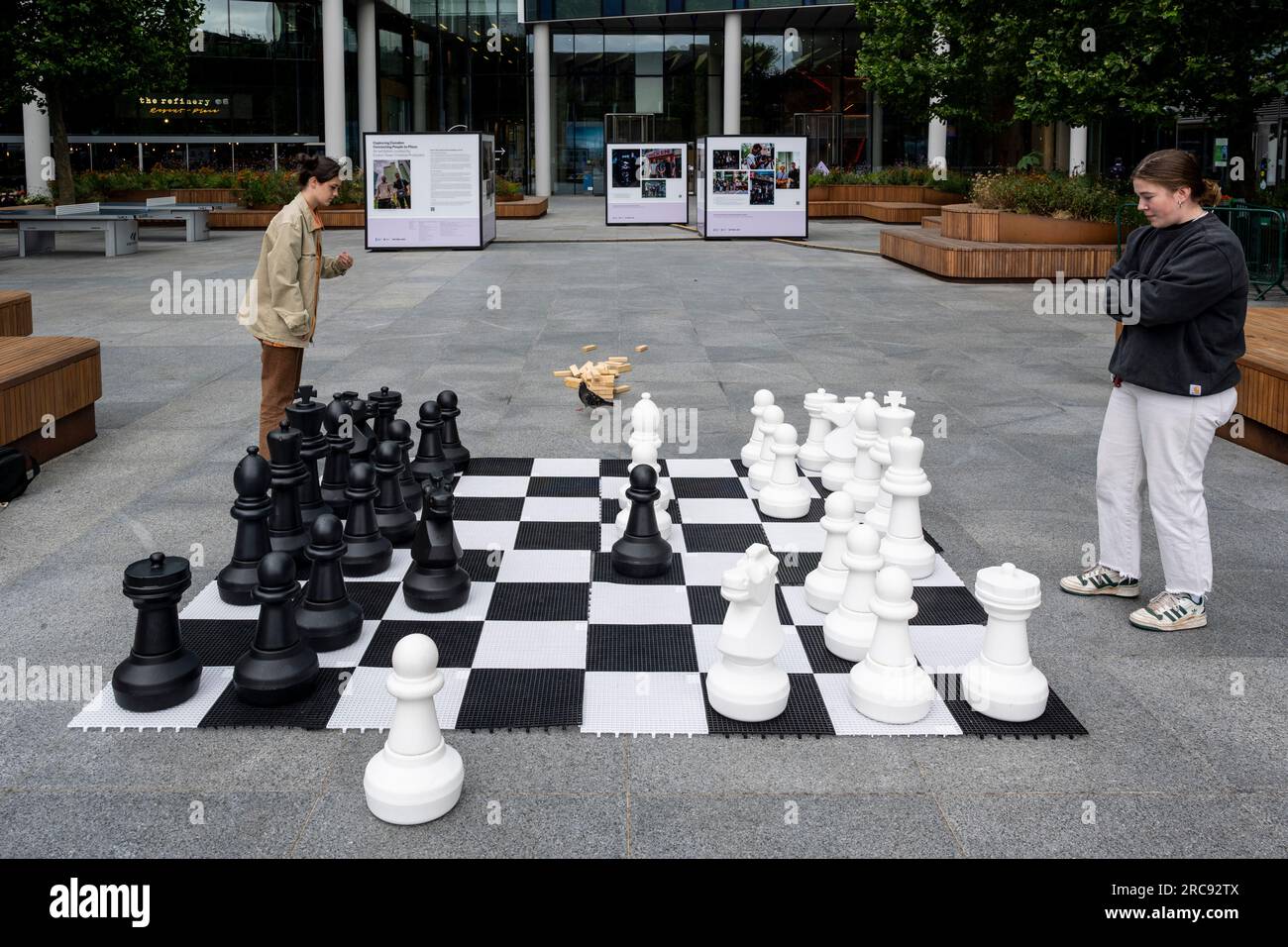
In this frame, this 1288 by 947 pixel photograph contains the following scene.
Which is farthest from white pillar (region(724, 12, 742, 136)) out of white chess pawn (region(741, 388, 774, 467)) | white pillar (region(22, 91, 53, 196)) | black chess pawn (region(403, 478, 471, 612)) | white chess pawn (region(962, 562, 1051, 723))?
white chess pawn (region(962, 562, 1051, 723))

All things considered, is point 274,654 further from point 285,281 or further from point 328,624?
point 285,281

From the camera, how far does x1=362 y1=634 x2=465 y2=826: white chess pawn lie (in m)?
2.73

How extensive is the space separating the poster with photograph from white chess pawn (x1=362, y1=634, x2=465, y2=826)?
76.8 feet

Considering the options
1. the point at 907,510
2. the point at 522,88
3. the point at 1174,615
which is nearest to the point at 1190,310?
the point at 1174,615

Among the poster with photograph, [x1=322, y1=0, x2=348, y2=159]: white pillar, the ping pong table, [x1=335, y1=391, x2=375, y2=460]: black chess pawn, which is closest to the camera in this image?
[x1=335, y1=391, x2=375, y2=460]: black chess pawn

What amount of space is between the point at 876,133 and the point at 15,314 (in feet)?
114

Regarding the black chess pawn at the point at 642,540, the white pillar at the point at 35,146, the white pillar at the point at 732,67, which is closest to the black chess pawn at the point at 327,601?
the black chess pawn at the point at 642,540

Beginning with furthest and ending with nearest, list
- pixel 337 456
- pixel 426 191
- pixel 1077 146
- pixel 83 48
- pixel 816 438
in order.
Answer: pixel 1077 146 → pixel 83 48 → pixel 426 191 → pixel 816 438 → pixel 337 456

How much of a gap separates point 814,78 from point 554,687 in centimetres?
3883

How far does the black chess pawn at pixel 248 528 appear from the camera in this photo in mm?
3957

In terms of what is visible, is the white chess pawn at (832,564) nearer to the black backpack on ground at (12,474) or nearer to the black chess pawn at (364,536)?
the black chess pawn at (364,536)

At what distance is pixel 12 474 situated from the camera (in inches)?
212

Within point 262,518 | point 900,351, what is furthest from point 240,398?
point 900,351

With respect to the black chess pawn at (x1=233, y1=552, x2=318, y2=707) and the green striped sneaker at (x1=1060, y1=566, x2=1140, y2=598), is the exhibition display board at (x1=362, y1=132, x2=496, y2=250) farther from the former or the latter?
the black chess pawn at (x1=233, y1=552, x2=318, y2=707)
